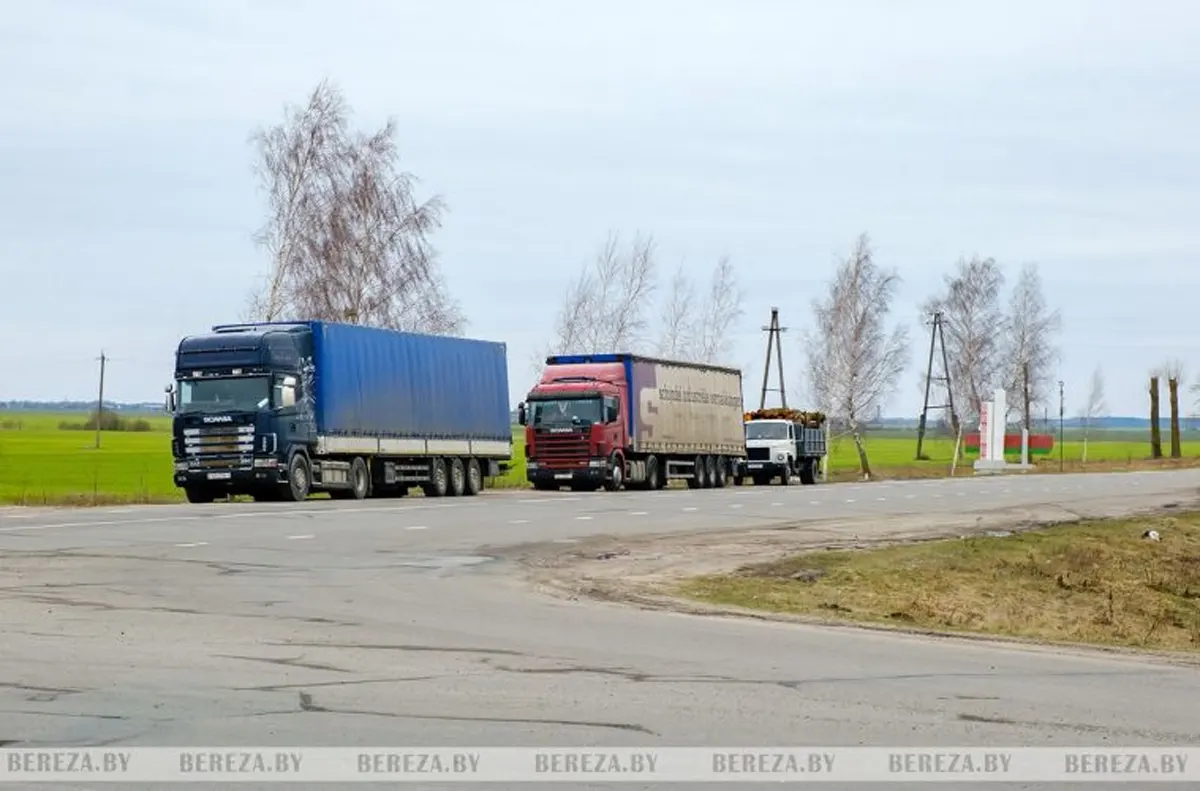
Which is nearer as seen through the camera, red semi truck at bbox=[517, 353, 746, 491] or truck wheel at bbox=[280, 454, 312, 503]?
truck wheel at bbox=[280, 454, 312, 503]

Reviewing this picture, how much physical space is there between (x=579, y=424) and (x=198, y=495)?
14255mm

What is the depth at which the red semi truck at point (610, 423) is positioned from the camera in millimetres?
53344

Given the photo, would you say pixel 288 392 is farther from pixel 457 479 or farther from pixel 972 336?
pixel 972 336

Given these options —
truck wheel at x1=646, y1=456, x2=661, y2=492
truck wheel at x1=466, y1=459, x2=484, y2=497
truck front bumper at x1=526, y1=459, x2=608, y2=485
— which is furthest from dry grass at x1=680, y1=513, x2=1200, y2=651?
truck wheel at x1=646, y1=456, x2=661, y2=492

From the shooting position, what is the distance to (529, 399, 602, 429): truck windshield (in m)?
53.4

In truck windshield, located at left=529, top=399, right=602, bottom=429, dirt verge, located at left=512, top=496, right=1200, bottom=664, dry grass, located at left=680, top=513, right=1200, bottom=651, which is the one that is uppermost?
truck windshield, located at left=529, top=399, right=602, bottom=429

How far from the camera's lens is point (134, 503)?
1587 inches

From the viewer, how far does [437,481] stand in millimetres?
46969

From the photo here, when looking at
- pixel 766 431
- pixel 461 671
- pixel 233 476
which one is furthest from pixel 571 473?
pixel 461 671

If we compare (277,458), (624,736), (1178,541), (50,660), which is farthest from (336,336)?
(624,736)

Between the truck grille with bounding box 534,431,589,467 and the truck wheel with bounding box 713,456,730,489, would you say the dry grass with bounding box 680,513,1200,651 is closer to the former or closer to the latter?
the truck grille with bounding box 534,431,589,467

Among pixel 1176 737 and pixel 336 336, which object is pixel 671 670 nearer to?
pixel 1176 737

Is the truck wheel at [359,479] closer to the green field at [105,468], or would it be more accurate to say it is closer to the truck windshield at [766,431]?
the green field at [105,468]

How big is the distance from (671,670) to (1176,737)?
3.38 m
